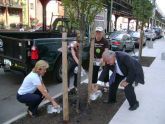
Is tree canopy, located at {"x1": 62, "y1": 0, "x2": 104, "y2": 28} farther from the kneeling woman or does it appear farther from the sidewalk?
the sidewalk

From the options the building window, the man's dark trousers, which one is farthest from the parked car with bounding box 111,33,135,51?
the building window

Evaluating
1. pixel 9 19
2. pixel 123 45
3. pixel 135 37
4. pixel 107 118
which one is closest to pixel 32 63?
pixel 107 118

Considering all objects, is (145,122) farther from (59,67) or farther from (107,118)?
(59,67)

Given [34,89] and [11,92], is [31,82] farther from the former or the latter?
[11,92]

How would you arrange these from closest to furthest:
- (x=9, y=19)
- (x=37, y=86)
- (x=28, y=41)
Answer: (x=37, y=86), (x=28, y=41), (x=9, y=19)

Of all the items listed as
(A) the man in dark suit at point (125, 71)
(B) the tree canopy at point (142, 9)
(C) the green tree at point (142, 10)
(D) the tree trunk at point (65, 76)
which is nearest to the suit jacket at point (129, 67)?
(A) the man in dark suit at point (125, 71)

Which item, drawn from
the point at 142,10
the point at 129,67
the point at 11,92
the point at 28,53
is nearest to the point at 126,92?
the point at 129,67

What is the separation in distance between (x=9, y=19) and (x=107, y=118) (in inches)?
1670

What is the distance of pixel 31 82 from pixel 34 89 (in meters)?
0.20

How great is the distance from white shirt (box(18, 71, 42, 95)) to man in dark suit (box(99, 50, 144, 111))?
1.30 metres

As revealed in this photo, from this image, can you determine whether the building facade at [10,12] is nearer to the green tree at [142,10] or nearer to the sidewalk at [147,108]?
the green tree at [142,10]

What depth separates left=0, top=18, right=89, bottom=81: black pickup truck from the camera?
7992mm

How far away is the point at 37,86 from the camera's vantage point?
5535 mm

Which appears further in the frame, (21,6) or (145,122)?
(21,6)
